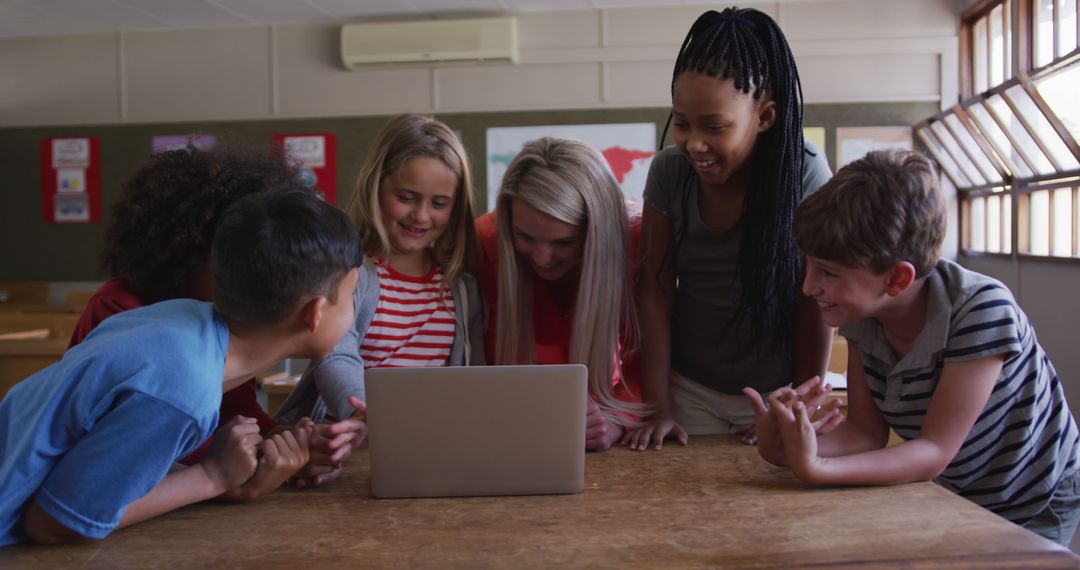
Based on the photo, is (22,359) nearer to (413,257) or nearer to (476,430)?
(413,257)

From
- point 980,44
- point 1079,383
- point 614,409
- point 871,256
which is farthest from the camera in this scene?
point 980,44

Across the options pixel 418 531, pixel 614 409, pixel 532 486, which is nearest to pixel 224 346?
pixel 418 531

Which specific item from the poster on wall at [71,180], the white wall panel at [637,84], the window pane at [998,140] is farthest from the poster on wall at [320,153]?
the window pane at [998,140]

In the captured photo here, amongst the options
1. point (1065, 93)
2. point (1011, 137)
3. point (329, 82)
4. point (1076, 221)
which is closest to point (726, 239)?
point (1065, 93)

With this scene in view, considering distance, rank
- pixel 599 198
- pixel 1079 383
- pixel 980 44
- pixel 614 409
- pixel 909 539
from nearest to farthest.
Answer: pixel 909 539 → pixel 614 409 → pixel 599 198 → pixel 1079 383 → pixel 980 44

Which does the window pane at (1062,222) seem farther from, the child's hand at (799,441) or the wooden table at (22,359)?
the wooden table at (22,359)

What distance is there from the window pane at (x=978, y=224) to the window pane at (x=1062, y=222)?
3.40ft

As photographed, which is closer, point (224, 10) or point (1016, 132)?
point (1016, 132)

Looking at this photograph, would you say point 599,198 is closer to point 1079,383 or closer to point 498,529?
point 498,529

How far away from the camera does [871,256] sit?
4.05ft

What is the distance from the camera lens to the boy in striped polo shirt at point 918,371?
4.00 ft

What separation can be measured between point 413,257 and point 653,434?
0.68 m

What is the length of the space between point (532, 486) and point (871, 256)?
59 cm

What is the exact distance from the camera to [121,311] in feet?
4.55
